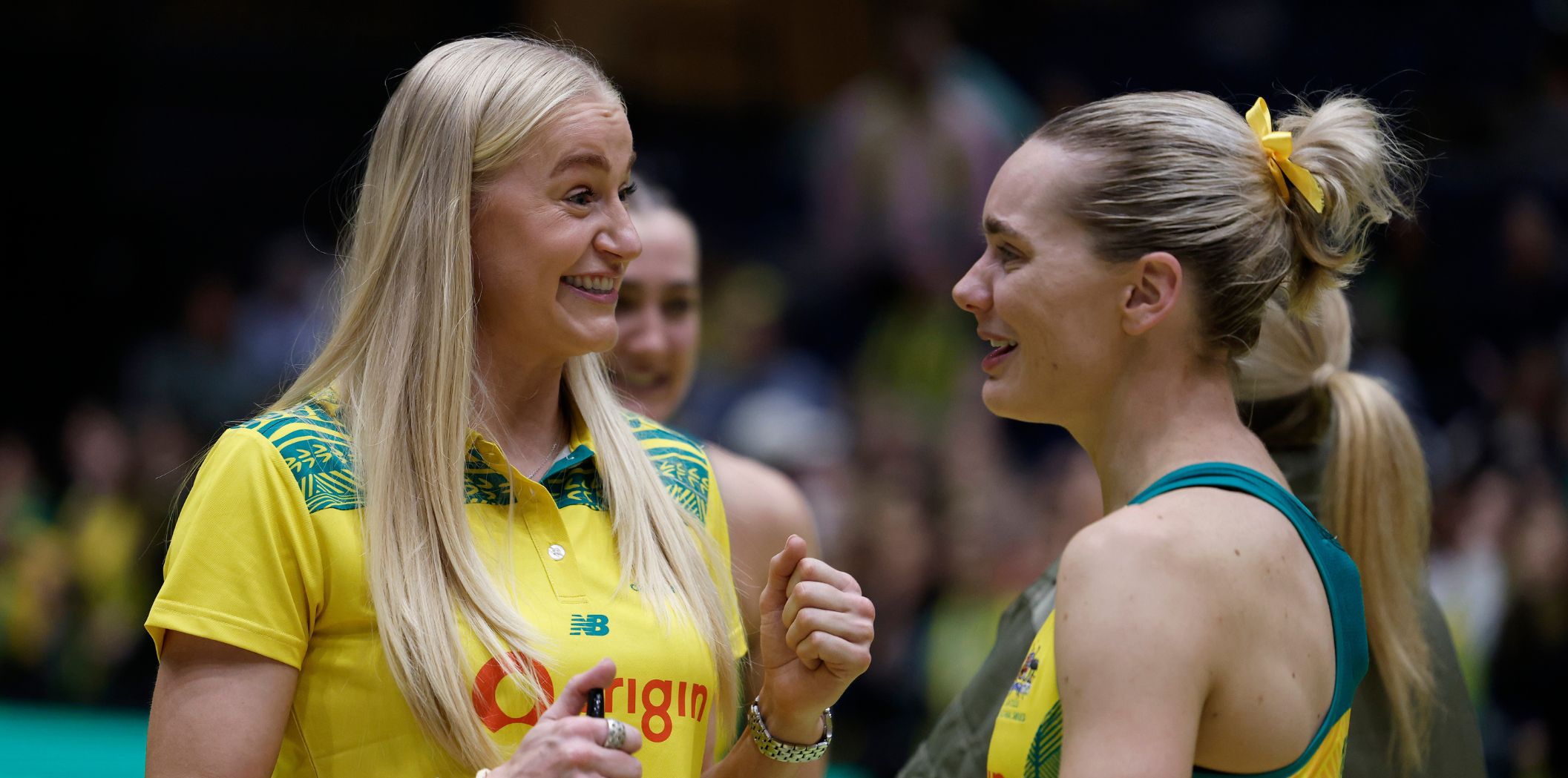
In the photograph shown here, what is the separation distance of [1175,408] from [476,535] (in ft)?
2.73

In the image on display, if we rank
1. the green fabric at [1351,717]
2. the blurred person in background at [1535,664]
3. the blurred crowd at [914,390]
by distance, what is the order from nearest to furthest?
the green fabric at [1351,717]
the blurred person in background at [1535,664]
the blurred crowd at [914,390]

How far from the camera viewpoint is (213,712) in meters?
1.67

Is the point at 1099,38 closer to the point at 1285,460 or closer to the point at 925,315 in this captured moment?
the point at 925,315

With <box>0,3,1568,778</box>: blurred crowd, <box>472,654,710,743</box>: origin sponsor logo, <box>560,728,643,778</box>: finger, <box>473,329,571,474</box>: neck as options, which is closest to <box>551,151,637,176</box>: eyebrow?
<box>473,329,571,474</box>: neck

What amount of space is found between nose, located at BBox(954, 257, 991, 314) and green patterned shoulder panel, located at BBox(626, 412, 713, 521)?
53cm

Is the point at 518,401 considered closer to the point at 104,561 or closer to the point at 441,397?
the point at 441,397

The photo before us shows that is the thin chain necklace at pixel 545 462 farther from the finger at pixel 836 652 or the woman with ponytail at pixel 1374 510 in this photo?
the woman with ponytail at pixel 1374 510

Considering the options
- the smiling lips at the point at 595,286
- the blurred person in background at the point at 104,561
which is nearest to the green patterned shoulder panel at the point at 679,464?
the smiling lips at the point at 595,286

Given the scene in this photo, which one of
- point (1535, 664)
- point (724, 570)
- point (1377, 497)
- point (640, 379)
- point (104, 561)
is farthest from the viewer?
point (104, 561)

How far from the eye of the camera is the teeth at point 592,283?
196 centimetres

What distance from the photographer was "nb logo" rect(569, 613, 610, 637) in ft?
6.01

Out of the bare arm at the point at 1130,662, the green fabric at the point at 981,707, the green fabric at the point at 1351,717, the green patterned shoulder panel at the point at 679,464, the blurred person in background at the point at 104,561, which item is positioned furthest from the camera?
the blurred person in background at the point at 104,561

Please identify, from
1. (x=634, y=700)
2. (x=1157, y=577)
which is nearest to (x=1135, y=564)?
(x=1157, y=577)

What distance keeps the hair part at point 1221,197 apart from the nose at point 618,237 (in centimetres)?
53
